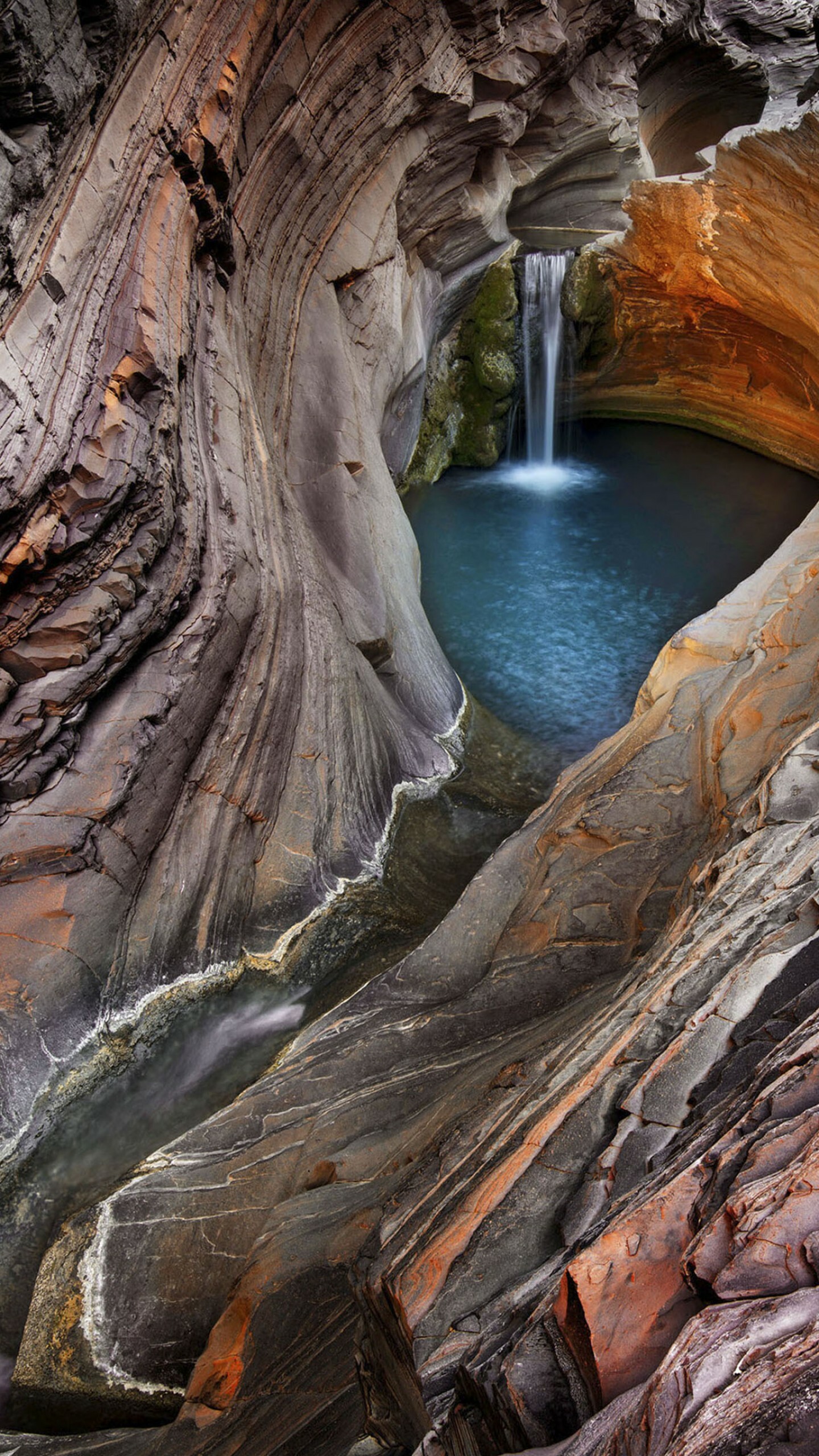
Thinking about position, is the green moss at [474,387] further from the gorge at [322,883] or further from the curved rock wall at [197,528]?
the curved rock wall at [197,528]

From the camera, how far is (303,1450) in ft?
8.96

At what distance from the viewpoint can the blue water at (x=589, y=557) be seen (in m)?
8.43

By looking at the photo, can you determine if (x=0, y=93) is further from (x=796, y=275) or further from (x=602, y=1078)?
(x=796, y=275)

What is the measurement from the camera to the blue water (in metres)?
8.43

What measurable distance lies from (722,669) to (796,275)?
6.02 meters

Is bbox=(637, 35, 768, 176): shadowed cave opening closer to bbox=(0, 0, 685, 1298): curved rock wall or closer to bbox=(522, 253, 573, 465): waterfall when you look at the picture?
bbox=(522, 253, 573, 465): waterfall

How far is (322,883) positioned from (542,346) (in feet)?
30.8

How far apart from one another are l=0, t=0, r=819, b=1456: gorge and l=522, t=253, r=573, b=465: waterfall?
3323mm

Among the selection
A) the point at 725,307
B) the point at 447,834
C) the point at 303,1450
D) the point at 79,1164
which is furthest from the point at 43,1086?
the point at 725,307

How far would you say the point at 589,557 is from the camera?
10.4 meters

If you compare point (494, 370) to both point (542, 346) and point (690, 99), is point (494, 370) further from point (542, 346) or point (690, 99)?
point (690, 99)

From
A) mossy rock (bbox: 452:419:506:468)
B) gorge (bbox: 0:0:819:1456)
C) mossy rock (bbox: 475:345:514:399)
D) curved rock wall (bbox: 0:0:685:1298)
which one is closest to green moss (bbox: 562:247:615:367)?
mossy rock (bbox: 475:345:514:399)

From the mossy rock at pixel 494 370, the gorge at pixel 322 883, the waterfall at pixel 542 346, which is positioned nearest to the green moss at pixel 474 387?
the mossy rock at pixel 494 370

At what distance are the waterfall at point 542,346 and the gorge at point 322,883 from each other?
3.32m
